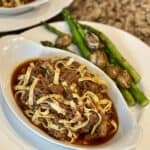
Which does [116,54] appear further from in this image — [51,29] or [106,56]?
[51,29]

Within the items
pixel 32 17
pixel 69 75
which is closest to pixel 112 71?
pixel 69 75

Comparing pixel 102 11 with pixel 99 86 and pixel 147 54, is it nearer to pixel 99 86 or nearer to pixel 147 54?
pixel 147 54

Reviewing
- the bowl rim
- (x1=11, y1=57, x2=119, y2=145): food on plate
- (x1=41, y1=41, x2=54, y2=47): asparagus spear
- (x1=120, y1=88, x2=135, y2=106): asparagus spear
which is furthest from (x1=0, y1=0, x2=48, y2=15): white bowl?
(x1=120, y1=88, x2=135, y2=106): asparagus spear

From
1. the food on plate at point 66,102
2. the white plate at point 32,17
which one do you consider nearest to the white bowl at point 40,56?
the food on plate at point 66,102

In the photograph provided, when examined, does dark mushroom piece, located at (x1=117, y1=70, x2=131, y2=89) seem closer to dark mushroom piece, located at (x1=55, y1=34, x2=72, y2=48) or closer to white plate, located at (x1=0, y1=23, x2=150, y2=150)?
white plate, located at (x1=0, y1=23, x2=150, y2=150)

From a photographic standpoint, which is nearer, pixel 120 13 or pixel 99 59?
pixel 99 59

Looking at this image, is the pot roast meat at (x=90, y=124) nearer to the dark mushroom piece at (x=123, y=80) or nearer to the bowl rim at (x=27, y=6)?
the dark mushroom piece at (x=123, y=80)
